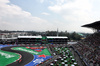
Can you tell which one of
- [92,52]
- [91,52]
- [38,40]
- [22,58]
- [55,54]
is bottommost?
[55,54]

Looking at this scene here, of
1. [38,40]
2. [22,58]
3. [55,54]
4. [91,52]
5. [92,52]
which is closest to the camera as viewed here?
[92,52]

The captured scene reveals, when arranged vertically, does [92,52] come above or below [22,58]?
above

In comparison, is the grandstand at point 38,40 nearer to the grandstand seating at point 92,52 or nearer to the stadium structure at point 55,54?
the stadium structure at point 55,54

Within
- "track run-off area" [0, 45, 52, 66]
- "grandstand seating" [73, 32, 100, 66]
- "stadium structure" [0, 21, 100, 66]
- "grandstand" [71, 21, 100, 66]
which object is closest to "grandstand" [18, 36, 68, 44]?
"stadium structure" [0, 21, 100, 66]

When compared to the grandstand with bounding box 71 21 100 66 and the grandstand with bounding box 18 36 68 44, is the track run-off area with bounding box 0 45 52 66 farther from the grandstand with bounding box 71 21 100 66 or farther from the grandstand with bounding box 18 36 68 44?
the grandstand with bounding box 18 36 68 44

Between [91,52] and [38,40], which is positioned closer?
[91,52]

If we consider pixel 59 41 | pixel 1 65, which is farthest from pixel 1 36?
pixel 1 65

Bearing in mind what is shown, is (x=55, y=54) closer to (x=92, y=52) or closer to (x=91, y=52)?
(x=91, y=52)

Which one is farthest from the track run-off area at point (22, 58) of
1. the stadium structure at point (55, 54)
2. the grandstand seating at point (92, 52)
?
the grandstand seating at point (92, 52)

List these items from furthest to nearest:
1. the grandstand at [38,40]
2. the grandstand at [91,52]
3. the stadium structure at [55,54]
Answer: the grandstand at [38,40], the stadium structure at [55,54], the grandstand at [91,52]

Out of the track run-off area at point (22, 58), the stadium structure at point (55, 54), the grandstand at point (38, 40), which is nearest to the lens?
the stadium structure at point (55, 54)

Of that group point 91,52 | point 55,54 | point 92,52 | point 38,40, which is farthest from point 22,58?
point 38,40

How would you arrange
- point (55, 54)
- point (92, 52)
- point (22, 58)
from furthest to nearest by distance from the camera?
1. point (55, 54)
2. point (22, 58)
3. point (92, 52)
